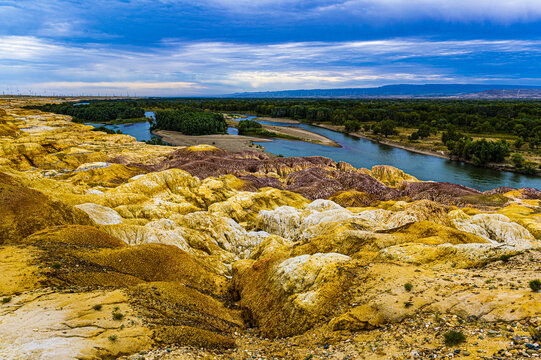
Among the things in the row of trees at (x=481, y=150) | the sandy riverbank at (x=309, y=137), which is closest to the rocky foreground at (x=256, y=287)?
the row of trees at (x=481, y=150)

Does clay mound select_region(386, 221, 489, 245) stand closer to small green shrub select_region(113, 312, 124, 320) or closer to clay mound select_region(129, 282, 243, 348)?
clay mound select_region(129, 282, 243, 348)

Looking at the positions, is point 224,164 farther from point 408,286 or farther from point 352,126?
point 352,126

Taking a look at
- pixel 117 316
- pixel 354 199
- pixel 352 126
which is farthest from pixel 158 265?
pixel 352 126

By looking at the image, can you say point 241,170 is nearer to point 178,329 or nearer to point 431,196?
point 431,196

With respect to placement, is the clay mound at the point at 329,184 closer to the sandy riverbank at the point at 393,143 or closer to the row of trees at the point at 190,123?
the sandy riverbank at the point at 393,143

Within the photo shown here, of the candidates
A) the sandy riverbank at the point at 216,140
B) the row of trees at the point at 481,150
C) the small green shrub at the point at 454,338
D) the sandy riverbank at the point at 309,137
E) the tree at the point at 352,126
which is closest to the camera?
the small green shrub at the point at 454,338

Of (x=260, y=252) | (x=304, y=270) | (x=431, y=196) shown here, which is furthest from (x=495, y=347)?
(x=431, y=196)
